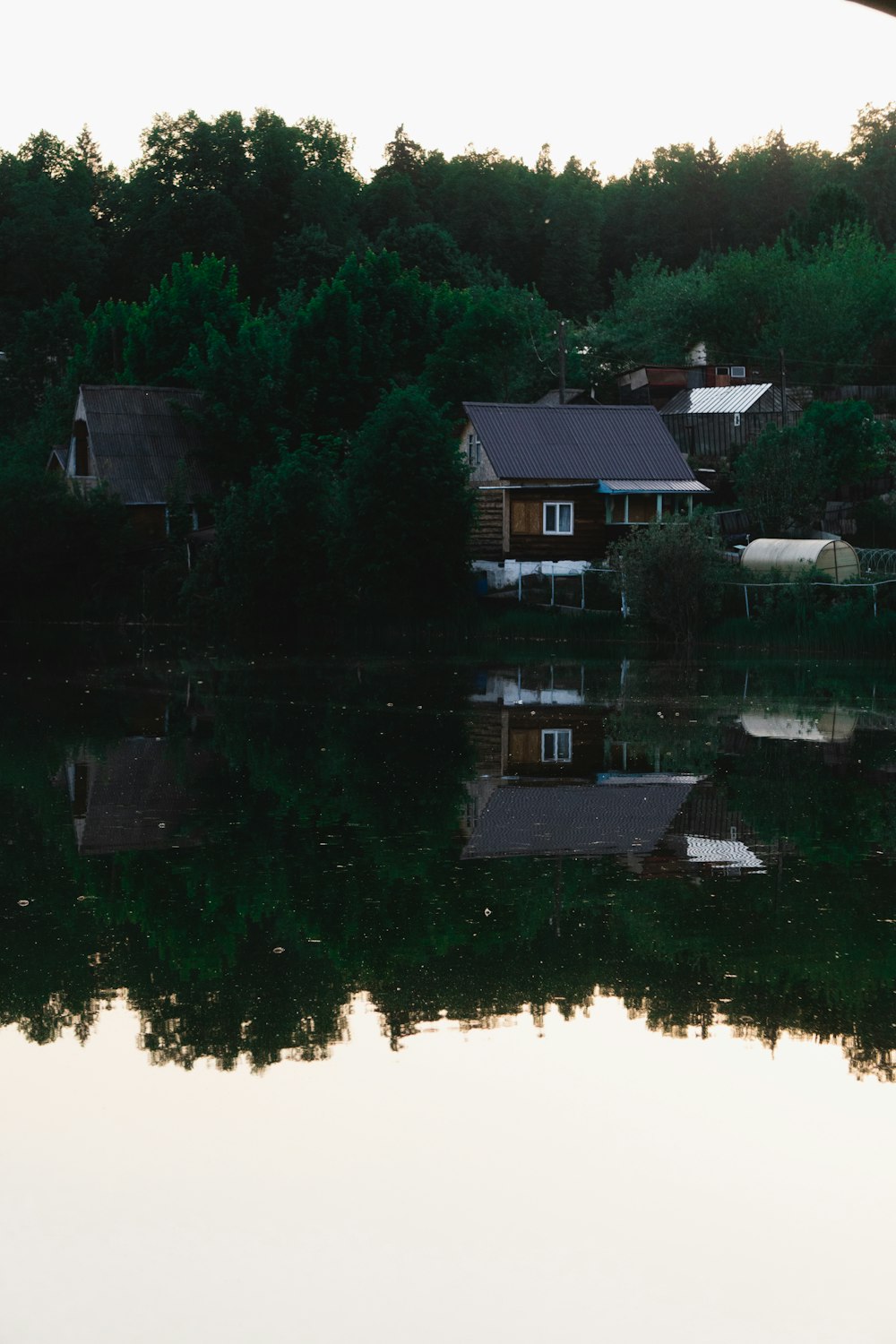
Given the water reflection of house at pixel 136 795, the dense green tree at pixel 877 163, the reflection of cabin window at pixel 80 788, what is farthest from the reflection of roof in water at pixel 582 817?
the dense green tree at pixel 877 163

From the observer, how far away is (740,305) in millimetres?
74188

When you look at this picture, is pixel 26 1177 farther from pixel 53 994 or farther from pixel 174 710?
pixel 174 710

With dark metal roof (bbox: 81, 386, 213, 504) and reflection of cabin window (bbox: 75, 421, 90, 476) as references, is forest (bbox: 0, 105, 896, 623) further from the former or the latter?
reflection of cabin window (bbox: 75, 421, 90, 476)

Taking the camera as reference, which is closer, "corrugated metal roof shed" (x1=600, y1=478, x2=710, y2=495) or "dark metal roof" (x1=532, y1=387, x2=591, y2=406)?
"corrugated metal roof shed" (x1=600, y1=478, x2=710, y2=495)

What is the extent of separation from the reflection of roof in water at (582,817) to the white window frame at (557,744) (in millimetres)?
1698

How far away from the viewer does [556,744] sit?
68.2 feet

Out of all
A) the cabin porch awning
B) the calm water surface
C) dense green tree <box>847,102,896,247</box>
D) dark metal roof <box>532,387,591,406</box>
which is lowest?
the calm water surface

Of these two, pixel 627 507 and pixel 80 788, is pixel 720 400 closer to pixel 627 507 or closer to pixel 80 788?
pixel 627 507

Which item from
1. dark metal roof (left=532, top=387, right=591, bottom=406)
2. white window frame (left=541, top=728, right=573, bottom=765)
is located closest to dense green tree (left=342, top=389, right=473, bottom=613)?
dark metal roof (left=532, top=387, right=591, bottom=406)

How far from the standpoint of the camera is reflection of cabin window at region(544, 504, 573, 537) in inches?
1898

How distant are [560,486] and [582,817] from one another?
33.6 m

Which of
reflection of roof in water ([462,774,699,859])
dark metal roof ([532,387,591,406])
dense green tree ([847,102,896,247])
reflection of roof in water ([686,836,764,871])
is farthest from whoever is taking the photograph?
dense green tree ([847,102,896,247])

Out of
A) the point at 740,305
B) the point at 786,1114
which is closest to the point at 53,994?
→ the point at 786,1114

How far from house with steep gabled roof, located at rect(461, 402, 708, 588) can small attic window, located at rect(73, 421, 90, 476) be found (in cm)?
1483
